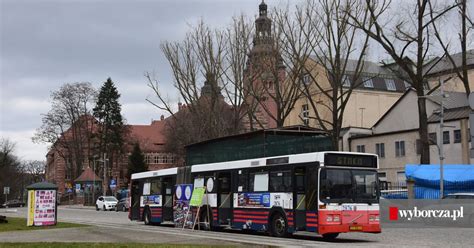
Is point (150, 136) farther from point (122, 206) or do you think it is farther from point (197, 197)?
point (197, 197)

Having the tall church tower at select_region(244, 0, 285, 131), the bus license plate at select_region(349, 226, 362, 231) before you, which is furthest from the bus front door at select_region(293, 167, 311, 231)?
the tall church tower at select_region(244, 0, 285, 131)

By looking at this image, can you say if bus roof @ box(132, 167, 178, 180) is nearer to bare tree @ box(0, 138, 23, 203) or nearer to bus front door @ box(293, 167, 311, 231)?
bus front door @ box(293, 167, 311, 231)

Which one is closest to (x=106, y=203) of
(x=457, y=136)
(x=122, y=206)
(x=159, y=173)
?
(x=122, y=206)

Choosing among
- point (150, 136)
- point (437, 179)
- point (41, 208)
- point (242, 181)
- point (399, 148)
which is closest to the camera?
point (242, 181)

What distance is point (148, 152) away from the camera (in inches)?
5138

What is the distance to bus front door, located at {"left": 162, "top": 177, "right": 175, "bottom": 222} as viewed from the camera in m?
29.0

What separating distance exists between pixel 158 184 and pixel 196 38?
1739cm

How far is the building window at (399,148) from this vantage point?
6500 centimetres

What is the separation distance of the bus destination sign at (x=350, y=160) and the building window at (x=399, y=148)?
46.5 meters

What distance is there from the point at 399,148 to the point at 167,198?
41930 millimetres

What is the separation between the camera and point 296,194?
20.1 meters

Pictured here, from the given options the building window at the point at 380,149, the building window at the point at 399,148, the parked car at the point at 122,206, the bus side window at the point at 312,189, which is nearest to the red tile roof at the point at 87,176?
the parked car at the point at 122,206

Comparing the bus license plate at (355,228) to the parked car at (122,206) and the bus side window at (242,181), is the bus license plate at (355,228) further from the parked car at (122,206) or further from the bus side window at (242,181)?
the parked car at (122,206)

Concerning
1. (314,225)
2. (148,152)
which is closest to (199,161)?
(314,225)
